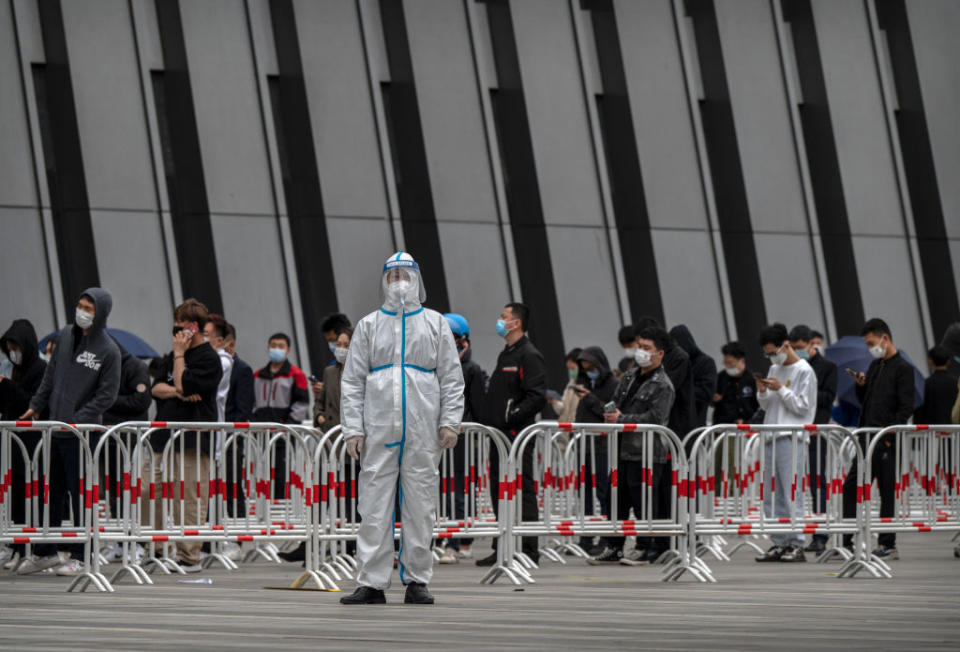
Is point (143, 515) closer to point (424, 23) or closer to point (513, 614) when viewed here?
point (513, 614)

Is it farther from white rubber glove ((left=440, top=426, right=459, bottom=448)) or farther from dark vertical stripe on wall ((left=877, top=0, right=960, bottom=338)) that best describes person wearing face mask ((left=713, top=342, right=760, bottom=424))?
dark vertical stripe on wall ((left=877, top=0, right=960, bottom=338))

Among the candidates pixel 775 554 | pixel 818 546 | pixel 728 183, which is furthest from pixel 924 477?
pixel 728 183

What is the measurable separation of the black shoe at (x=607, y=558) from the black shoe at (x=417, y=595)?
4137 millimetres

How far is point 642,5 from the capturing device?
24.8m

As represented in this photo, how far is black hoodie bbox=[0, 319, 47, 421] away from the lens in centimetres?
1295

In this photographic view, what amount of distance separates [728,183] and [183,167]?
353 inches

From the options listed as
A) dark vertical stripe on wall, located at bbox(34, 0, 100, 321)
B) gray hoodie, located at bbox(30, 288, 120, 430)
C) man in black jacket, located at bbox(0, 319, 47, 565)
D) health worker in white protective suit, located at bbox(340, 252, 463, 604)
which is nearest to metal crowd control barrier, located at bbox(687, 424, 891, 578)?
health worker in white protective suit, located at bbox(340, 252, 463, 604)

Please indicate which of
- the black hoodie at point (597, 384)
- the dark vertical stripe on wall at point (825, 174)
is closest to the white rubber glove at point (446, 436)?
the black hoodie at point (597, 384)

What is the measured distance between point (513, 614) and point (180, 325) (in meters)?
5.07

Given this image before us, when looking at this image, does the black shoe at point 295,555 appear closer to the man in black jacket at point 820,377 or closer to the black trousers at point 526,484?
the black trousers at point 526,484

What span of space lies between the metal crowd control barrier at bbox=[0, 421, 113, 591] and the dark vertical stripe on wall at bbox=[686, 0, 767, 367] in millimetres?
15531

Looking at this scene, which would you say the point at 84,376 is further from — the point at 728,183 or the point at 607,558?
the point at 728,183

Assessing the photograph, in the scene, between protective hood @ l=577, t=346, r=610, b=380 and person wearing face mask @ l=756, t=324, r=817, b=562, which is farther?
protective hood @ l=577, t=346, r=610, b=380

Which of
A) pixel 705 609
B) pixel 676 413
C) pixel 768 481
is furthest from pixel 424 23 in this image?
pixel 705 609
